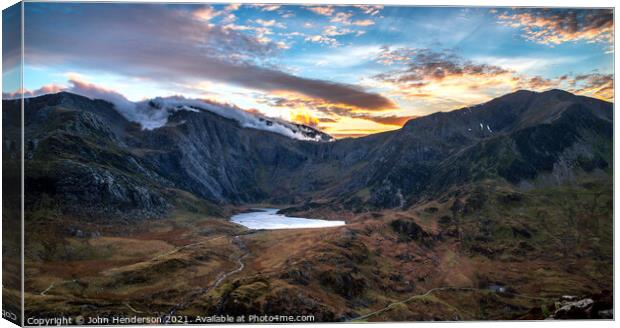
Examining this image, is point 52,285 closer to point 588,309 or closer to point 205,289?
point 205,289

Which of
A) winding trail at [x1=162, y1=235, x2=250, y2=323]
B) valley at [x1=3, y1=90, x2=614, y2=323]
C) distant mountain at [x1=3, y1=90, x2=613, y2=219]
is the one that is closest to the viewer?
winding trail at [x1=162, y1=235, x2=250, y2=323]

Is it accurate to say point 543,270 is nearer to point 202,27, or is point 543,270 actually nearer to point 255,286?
point 255,286

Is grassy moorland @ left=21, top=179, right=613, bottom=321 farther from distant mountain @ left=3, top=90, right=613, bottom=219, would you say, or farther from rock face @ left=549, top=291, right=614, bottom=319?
distant mountain @ left=3, top=90, right=613, bottom=219

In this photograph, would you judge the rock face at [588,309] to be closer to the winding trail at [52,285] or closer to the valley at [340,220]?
the valley at [340,220]

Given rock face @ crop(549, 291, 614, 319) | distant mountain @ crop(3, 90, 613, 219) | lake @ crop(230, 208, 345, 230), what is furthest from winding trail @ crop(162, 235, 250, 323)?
rock face @ crop(549, 291, 614, 319)

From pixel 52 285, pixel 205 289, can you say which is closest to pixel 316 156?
pixel 205 289

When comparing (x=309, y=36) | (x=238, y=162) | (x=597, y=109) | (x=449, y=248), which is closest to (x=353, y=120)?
(x=309, y=36)
